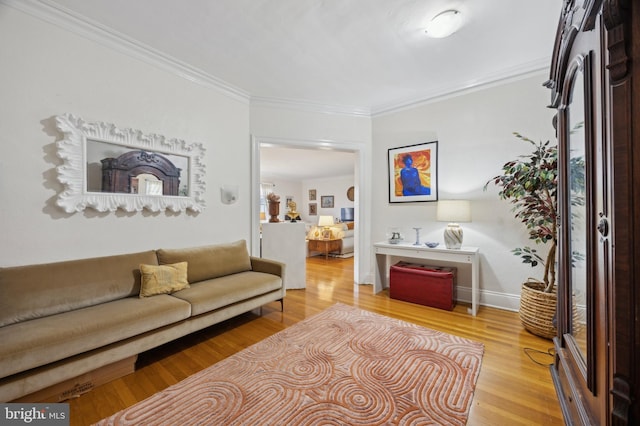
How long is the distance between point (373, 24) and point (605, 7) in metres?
1.92

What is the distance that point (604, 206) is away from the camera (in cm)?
82

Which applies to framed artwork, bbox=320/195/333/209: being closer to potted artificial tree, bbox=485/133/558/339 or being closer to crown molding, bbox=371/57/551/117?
crown molding, bbox=371/57/551/117

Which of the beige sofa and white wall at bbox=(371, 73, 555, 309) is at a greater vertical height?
white wall at bbox=(371, 73, 555, 309)

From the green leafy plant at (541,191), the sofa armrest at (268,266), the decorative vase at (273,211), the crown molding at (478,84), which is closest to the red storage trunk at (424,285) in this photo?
the green leafy plant at (541,191)

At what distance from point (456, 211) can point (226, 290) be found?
2690mm

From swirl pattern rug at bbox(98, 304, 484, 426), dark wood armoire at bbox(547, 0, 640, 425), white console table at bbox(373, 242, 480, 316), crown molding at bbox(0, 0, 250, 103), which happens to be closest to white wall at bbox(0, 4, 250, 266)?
crown molding at bbox(0, 0, 250, 103)

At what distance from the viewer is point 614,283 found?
74 cm

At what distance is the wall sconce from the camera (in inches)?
132

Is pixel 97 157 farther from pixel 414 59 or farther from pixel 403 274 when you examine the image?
pixel 403 274

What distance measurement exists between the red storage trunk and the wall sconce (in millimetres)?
2315

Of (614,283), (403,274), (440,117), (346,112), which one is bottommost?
(403,274)

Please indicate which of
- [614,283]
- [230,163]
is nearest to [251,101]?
[230,163]

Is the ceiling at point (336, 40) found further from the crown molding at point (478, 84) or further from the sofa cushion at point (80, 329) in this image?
the sofa cushion at point (80, 329)

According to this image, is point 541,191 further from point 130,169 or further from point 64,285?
point 64,285
